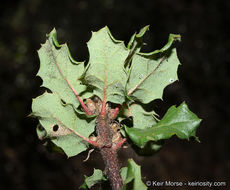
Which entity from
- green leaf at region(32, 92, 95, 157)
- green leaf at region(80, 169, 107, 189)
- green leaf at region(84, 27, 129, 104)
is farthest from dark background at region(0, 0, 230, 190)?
green leaf at region(84, 27, 129, 104)

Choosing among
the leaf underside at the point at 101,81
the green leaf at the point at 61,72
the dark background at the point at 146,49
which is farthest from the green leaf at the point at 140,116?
the dark background at the point at 146,49

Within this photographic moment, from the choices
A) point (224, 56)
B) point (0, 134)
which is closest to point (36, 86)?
point (0, 134)

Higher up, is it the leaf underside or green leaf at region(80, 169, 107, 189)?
the leaf underside

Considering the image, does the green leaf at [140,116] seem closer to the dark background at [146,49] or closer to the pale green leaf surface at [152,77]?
the pale green leaf surface at [152,77]

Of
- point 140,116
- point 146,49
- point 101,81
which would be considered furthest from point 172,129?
point 146,49

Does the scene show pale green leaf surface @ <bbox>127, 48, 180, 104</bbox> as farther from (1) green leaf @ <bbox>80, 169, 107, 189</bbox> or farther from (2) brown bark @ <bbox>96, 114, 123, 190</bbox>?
(1) green leaf @ <bbox>80, 169, 107, 189</bbox>

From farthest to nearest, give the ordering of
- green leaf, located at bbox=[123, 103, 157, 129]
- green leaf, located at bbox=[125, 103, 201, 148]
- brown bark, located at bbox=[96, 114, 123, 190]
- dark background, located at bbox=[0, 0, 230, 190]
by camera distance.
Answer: dark background, located at bbox=[0, 0, 230, 190] < green leaf, located at bbox=[123, 103, 157, 129] < brown bark, located at bbox=[96, 114, 123, 190] < green leaf, located at bbox=[125, 103, 201, 148]

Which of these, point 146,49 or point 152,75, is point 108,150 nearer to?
point 152,75

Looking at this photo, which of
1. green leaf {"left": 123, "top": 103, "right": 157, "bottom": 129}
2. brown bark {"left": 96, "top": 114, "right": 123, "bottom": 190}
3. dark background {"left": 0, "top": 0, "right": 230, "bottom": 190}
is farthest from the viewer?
dark background {"left": 0, "top": 0, "right": 230, "bottom": 190}
